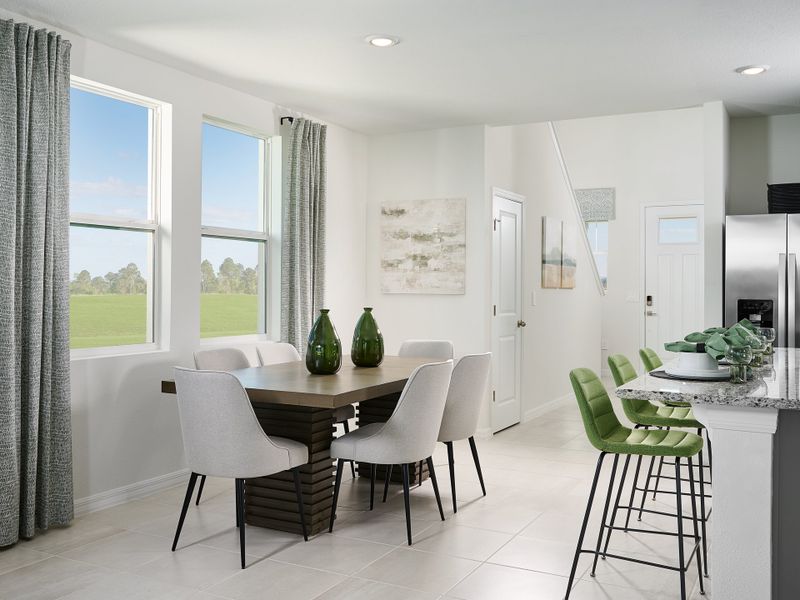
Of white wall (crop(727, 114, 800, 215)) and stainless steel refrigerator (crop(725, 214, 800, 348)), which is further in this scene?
white wall (crop(727, 114, 800, 215))

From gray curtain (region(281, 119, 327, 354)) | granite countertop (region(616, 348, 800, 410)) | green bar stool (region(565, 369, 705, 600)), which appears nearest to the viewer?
granite countertop (region(616, 348, 800, 410))

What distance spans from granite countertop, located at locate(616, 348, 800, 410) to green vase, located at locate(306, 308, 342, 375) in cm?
165

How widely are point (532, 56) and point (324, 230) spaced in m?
2.12

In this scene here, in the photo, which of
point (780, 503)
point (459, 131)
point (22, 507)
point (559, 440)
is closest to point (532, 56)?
point (459, 131)

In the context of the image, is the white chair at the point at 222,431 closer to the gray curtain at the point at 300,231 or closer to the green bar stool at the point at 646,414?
the green bar stool at the point at 646,414

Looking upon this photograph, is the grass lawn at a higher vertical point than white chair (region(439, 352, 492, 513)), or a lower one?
higher

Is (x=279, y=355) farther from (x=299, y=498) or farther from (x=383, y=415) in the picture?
(x=299, y=498)

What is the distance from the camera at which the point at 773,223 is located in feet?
16.0

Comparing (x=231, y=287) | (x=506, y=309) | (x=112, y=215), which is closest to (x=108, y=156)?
(x=112, y=215)

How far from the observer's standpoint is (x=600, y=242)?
31.7 ft

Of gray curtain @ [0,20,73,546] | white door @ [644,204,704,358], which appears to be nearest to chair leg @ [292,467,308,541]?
gray curtain @ [0,20,73,546]

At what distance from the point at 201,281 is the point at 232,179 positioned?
793 millimetres

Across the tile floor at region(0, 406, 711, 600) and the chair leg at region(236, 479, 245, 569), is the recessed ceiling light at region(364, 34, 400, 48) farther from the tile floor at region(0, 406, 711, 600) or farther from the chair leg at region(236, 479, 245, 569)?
the tile floor at region(0, 406, 711, 600)

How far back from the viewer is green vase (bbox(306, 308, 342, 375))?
3863 mm
